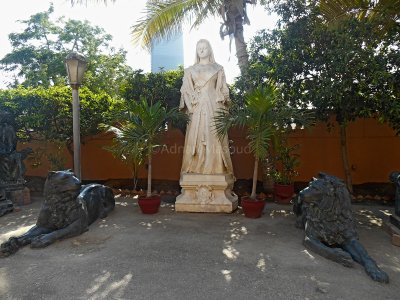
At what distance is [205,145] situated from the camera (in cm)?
576

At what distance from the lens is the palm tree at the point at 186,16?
7.02 meters

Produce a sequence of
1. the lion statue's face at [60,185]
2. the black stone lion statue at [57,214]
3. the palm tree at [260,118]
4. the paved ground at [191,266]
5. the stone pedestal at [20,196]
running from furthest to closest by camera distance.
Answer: the stone pedestal at [20,196] → the palm tree at [260,118] → the lion statue's face at [60,185] → the black stone lion statue at [57,214] → the paved ground at [191,266]

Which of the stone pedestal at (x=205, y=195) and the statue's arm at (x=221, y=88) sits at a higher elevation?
the statue's arm at (x=221, y=88)

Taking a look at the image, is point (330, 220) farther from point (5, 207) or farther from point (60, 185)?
point (5, 207)

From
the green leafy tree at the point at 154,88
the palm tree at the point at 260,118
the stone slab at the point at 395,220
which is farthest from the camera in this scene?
the green leafy tree at the point at 154,88

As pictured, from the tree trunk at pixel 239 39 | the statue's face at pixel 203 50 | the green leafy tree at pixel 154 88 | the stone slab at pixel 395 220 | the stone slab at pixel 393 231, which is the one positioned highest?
the tree trunk at pixel 239 39

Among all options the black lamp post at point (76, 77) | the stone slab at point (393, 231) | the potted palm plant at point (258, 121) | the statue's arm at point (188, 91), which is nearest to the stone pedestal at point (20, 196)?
the black lamp post at point (76, 77)

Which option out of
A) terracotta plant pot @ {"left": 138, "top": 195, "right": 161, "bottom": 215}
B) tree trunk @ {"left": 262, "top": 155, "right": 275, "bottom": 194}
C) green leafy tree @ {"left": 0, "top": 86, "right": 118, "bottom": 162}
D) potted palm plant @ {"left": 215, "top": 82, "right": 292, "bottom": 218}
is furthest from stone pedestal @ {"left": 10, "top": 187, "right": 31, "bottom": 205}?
tree trunk @ {"left": 262, "top": 155, "right": 275, "bottom": 194}

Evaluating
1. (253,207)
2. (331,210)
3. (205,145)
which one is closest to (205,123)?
(205,145)

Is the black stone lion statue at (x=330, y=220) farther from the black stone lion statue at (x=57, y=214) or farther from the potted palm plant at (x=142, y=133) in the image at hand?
the black stone lion statue at (x=57, y=214)

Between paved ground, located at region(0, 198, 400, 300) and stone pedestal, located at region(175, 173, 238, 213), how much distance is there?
699 mm

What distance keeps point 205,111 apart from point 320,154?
3.95m

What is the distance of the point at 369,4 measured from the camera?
579 centimetres

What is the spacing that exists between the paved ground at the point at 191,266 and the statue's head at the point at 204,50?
3117 mm
